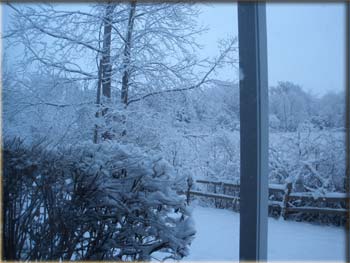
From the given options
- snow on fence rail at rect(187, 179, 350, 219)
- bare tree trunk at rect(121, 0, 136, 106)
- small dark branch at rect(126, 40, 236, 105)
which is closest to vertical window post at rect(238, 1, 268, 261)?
snow on fence rail at rect(187, 179, 350, 219)

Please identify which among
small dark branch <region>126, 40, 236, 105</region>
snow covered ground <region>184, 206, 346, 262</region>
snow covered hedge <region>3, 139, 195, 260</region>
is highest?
small dark branch <region>126, 40, 236, 105</region>

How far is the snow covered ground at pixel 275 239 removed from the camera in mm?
1646

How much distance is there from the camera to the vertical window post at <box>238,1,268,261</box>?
145 cm

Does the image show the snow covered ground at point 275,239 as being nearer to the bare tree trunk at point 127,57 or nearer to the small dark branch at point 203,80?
the small dark branch at point 203,80

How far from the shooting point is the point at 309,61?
176 centimetres

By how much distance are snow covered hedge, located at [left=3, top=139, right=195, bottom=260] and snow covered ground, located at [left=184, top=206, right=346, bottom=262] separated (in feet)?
1.33

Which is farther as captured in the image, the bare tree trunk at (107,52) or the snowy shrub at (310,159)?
the bare tree trunk at (107,52)

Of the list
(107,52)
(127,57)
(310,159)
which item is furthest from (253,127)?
(107,52)

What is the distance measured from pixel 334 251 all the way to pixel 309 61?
3.33 feet

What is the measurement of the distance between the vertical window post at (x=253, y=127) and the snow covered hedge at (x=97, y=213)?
35cm

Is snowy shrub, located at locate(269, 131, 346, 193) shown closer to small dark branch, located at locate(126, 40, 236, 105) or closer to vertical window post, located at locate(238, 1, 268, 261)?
vertical window post, located at locate(238, 1, 268, 261)

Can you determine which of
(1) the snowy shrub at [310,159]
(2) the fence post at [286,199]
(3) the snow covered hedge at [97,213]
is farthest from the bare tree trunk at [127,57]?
(2) the fence post at [286,199]

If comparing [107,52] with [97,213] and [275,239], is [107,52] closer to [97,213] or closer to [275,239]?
[97,213]

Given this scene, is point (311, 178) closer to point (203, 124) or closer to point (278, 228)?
point (278, 228)
